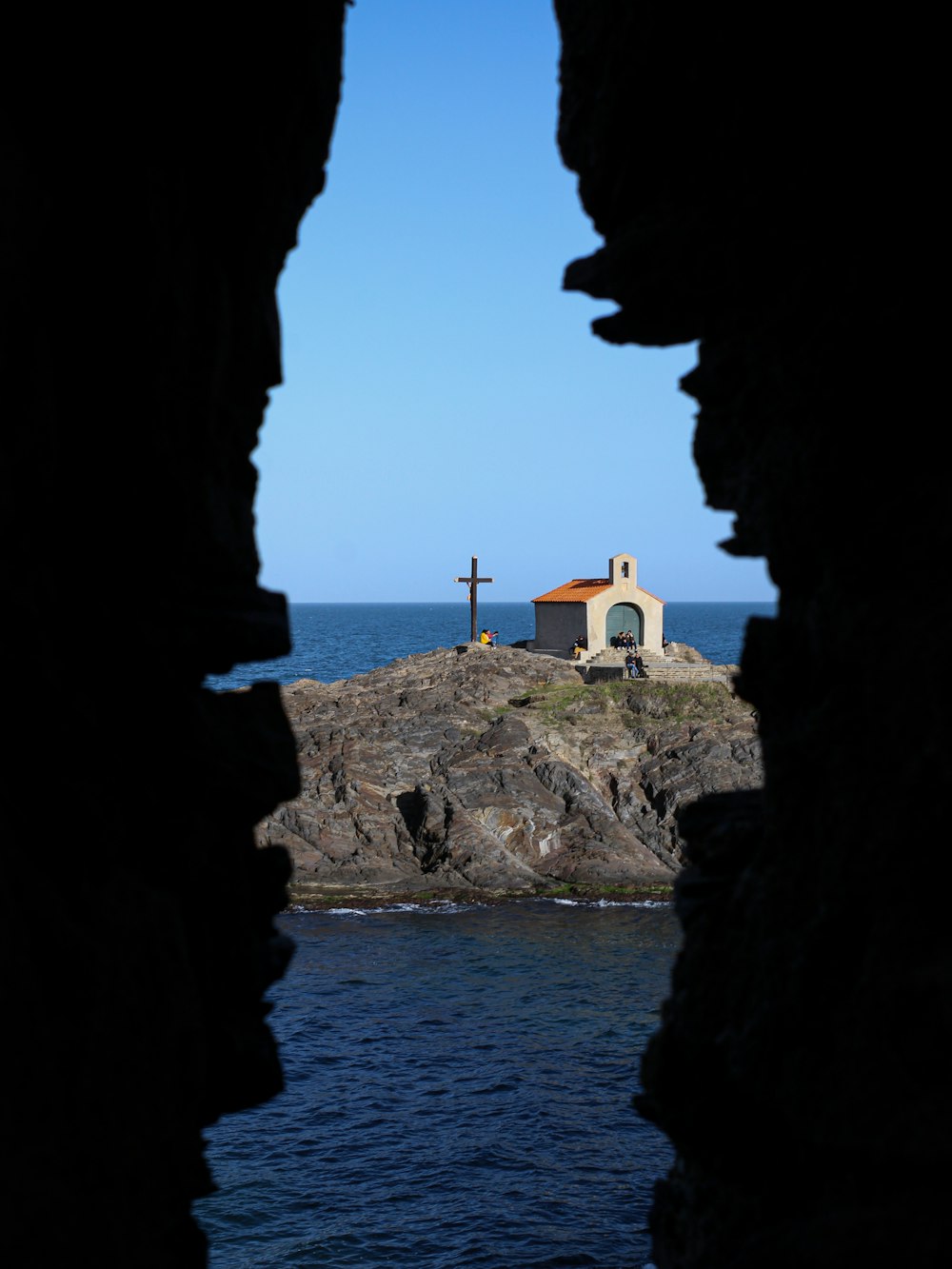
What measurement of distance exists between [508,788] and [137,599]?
46.1 m

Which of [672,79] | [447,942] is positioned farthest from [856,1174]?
[447,942]

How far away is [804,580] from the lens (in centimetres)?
1536

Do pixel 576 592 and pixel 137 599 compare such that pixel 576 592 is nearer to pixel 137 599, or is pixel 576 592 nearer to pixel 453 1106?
pixel 453 1106

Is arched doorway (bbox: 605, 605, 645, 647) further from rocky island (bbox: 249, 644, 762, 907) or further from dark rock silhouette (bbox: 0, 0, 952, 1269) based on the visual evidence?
dark rock silhouette (bbox: 0, 0, 952, 1269)

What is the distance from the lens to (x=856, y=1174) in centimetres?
1286

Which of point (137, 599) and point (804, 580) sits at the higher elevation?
point (804, 580)

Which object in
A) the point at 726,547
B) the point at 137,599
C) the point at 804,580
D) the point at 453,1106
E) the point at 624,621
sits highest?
the point at 624,621

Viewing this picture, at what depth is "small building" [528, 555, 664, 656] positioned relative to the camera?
257ft

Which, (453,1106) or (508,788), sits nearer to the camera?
(453,1106)

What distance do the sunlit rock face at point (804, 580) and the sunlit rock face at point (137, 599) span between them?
5.41 m

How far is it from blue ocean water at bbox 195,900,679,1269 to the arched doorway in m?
29.2

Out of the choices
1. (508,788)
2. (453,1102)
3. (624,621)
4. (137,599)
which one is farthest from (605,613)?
(137,599)

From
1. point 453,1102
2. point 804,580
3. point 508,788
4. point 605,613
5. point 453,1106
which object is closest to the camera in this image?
point 804,580

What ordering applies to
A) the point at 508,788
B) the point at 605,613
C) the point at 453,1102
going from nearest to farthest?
the point at 453,1102 < the point at 508,788 < the point at 605,613
